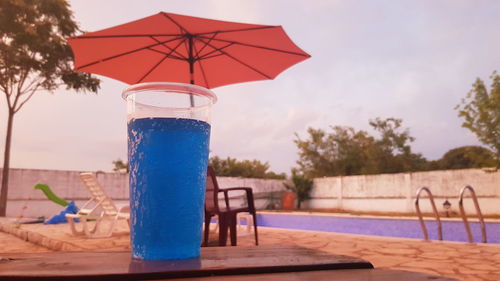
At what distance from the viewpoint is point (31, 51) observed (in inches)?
498

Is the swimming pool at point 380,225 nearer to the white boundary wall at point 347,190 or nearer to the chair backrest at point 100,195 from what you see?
the white boundary wall at point 347,190

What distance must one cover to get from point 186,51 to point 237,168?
85.4ft

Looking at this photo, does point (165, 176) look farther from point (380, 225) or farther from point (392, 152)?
point (392, 152)

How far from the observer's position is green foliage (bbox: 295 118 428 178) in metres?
27.4

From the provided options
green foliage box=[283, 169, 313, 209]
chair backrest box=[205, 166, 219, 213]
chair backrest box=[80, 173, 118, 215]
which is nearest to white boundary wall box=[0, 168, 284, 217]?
chair backrest box=[80, 173, 118, 215]

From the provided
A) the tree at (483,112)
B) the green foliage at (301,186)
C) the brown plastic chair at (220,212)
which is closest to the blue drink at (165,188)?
the brown plastic chair at (220,212)

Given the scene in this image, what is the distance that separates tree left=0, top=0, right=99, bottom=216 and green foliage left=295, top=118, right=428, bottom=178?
21541mm

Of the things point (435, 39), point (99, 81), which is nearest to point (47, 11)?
point (99, 81)

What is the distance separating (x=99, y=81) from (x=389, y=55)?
1077cm

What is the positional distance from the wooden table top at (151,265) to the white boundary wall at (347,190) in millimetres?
14510

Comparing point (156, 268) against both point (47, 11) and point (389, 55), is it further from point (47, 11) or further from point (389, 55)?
Result: point (47, 11)

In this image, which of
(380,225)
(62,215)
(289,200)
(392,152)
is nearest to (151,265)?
(62,215)

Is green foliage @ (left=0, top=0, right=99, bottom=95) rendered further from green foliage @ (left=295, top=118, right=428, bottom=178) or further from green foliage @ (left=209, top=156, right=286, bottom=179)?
green foliage @ (left=295, top=118, right=428, bottom=178)

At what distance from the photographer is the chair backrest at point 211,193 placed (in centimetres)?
398
